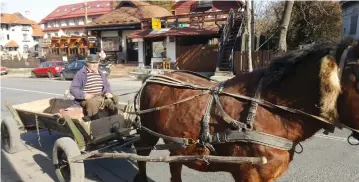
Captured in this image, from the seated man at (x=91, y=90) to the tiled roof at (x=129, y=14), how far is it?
1008 inches

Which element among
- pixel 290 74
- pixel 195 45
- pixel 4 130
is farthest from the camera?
pixel 195 45

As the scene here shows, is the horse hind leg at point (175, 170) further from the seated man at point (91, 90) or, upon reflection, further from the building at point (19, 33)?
the building at point (19, 33)

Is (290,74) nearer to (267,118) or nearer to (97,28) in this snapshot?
(267,118)

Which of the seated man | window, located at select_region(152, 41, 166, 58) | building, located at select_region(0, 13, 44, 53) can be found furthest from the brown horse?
building, located at select_region(0, 13, 44, 53)

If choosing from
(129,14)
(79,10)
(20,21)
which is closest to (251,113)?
(129,14)

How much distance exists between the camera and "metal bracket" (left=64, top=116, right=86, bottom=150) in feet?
14.3

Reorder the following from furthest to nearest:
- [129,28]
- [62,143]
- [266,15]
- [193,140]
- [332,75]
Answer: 1. [129,28]
2. [266,15]
3. [62,143]
4. [193,140]
5. [332,75]

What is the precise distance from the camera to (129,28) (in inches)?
1193

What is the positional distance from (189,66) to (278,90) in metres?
20.6

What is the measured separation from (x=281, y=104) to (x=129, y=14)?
3175cm

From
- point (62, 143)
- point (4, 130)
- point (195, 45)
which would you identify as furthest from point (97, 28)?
point (62, 143)

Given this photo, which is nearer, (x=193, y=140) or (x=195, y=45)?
(x=193, y=140)

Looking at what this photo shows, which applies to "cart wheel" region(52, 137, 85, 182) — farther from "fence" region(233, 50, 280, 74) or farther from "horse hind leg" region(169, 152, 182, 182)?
"fence" region(233, 50, 280, 74)

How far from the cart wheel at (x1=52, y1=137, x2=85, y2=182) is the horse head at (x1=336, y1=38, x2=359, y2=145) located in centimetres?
330
